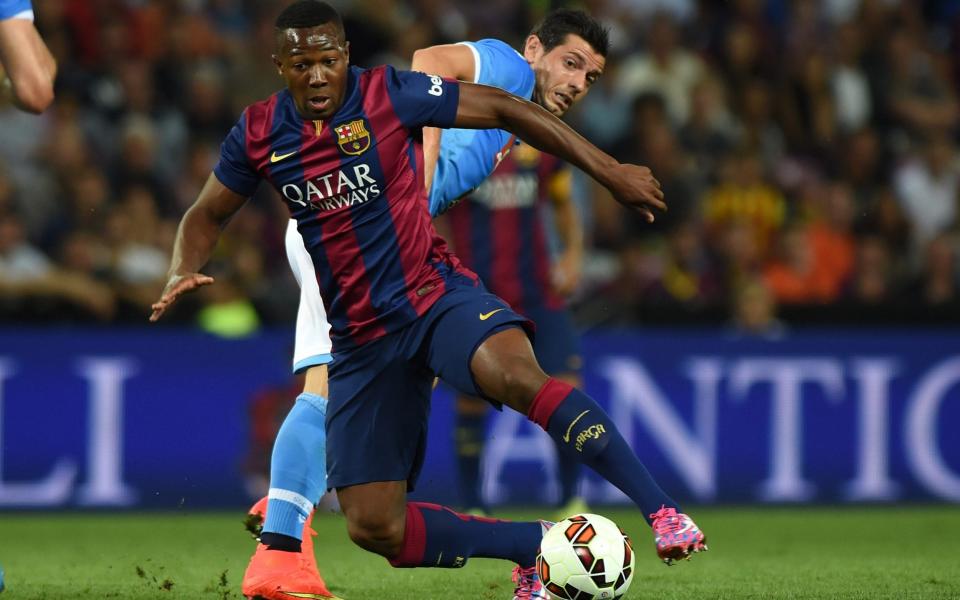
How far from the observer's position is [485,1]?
12.6 m

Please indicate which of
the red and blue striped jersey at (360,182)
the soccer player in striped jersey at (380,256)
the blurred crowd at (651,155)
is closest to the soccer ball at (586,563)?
the soccer player in striped jersey at (380,256)

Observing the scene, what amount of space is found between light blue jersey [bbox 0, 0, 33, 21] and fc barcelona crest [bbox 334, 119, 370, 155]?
41.7 inches

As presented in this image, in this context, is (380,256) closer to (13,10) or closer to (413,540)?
(413,540)

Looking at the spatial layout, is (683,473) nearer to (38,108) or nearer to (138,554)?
(138,554)

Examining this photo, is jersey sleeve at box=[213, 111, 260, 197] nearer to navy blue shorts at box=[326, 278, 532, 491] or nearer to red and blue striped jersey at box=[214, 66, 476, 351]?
red and blue striped jersey at box=[214, 66, 476, 351]

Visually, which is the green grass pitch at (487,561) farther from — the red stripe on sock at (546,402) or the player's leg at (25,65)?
the player's leg at (25,65)

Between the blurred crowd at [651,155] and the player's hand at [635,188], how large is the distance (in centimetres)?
545

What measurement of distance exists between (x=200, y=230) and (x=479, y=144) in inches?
46.7

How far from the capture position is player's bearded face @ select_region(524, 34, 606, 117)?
5727mm

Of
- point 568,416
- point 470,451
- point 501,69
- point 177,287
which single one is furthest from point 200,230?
point 470,451

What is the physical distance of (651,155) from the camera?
455 inches

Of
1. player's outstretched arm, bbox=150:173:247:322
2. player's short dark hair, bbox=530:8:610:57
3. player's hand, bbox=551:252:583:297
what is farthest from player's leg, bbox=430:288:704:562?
player's hand, bbox=551:252:583:297

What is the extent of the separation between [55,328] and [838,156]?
6.22 meters

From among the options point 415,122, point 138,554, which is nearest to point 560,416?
point 415,122
